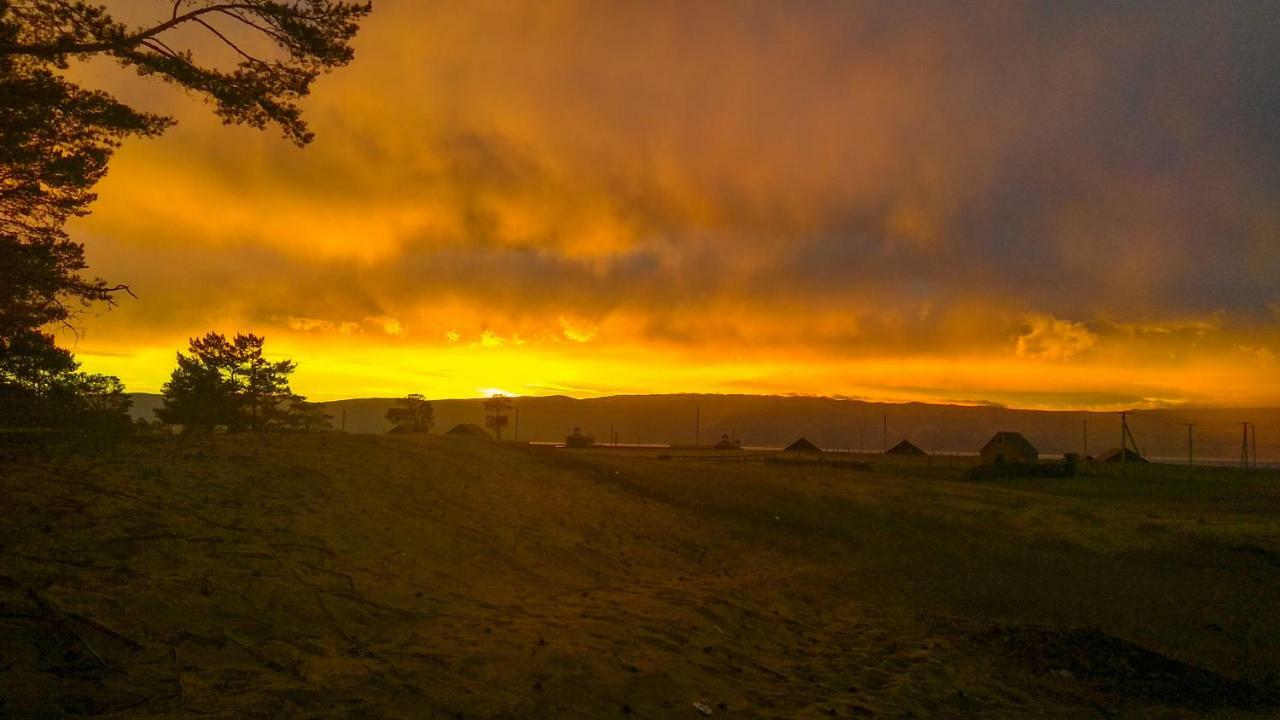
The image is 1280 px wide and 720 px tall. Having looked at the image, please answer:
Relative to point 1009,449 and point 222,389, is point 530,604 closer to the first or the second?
point 222,389

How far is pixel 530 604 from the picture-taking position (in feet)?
35.7

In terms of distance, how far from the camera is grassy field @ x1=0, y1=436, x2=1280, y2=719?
670 centimetres

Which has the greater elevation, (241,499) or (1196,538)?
(241,499)

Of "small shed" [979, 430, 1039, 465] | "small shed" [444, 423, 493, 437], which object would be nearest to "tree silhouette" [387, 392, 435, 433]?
"small shed" [444, 423, 493, 437]

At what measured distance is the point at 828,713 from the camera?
7.91 metres

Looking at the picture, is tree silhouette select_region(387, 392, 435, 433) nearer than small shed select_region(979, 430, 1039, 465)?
No

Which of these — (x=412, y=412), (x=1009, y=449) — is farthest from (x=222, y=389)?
(x=1009, y=449)

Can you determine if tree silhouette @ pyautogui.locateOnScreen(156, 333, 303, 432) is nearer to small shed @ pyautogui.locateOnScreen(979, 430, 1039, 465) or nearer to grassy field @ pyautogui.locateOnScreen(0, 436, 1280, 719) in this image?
grassy field @ pyautogui.locateOnScreen(0, 436, 1280, 719)

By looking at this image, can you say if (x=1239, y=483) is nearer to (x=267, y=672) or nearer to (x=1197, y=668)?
(x=1197, y=668)

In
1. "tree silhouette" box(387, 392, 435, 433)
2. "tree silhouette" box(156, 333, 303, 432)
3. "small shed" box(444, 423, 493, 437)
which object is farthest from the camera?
"tree silhouette" box(387, 392, 435, 433)

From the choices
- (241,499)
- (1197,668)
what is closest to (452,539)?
(241,499)

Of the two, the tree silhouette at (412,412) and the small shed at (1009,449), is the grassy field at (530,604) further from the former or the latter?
the tree silhouette at (412,412)

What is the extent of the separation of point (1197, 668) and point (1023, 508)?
65.4 ft

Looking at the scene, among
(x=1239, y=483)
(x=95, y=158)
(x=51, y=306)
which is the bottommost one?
(x=1239, y=483)
